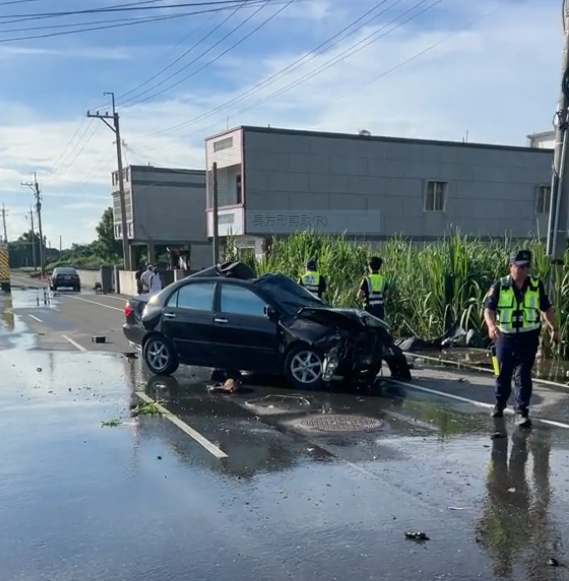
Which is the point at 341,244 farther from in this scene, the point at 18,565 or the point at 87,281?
the point at 87,281

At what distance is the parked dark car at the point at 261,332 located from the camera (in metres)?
10.1

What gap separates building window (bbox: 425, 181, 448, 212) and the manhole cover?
29350mm

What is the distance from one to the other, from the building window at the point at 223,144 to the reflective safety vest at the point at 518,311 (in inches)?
1071

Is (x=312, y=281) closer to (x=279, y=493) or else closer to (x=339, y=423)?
(x=339, y=423)

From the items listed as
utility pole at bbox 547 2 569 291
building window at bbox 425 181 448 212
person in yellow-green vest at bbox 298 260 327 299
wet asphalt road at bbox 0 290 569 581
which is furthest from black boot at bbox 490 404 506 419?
building window at bbox 425 181 448 212

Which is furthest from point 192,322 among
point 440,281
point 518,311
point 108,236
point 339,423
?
point 108,236

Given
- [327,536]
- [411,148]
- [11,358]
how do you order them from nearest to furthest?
1. [327,536]
2. [11,358]
3. [411,148]

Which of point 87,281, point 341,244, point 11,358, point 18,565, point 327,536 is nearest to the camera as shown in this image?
point 18,565

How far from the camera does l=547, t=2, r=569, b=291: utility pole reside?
12028 millimetres

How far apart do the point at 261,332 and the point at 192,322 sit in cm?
124

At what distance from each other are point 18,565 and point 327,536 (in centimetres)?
194

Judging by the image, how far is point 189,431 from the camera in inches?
305

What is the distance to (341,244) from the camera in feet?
62.3

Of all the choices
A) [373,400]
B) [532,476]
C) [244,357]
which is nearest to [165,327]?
[244,357]
